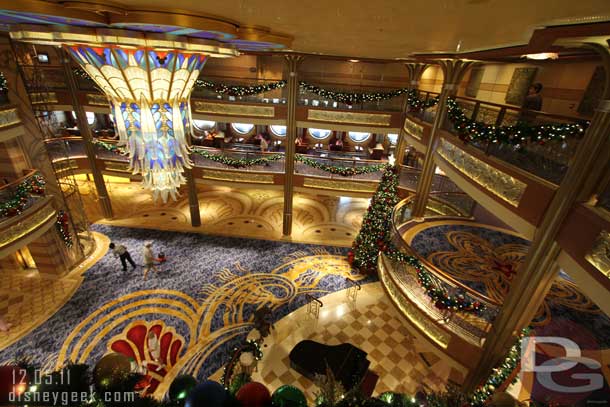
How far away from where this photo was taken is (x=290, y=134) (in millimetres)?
11062

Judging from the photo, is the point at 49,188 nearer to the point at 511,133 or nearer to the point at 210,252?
the point at 210,252

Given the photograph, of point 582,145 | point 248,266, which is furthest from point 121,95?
point 248,266

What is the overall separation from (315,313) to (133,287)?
20.8 feet

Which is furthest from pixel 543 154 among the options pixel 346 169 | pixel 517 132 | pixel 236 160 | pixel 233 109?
pixel 236 160

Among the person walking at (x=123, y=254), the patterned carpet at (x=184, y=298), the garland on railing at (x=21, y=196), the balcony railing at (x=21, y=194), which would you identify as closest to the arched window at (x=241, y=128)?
the patterned carpet at (x=184, y=298)

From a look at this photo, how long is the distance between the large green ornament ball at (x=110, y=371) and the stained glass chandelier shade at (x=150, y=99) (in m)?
1.57

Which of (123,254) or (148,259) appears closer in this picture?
(123,254)

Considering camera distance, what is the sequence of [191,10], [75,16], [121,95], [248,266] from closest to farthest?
[75,16]
[191,10]
[121,95]
[248,266]

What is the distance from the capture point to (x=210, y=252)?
1142 cm

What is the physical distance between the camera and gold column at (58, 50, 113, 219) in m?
10.5

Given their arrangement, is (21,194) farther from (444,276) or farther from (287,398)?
(444,276)

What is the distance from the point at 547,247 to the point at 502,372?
249cm

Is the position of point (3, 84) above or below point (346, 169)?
above

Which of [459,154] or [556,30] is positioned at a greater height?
[556,30]
